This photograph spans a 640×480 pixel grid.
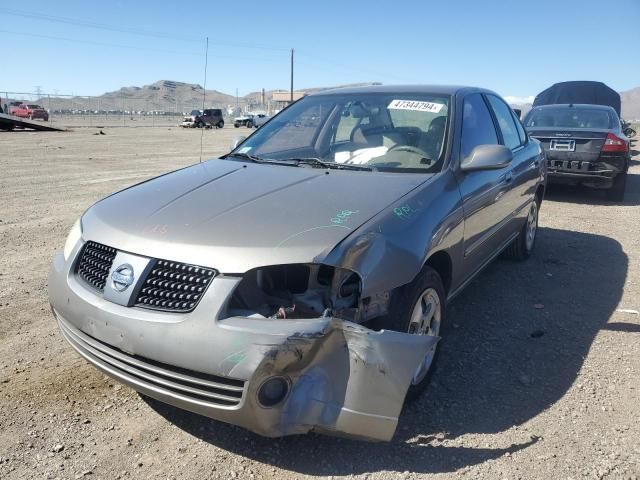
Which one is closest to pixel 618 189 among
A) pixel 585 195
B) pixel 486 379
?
pixel 585 195

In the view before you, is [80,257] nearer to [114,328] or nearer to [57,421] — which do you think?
[114,328]

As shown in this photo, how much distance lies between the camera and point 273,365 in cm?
201

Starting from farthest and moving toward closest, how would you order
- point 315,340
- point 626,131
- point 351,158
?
point 626,131
point 351,158
point 315,340

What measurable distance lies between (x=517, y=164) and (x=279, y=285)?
3.01 meters

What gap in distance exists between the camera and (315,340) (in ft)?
6.69

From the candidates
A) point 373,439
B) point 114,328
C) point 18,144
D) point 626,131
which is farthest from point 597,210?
point 18,144

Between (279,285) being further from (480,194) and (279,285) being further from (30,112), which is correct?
(30,112)

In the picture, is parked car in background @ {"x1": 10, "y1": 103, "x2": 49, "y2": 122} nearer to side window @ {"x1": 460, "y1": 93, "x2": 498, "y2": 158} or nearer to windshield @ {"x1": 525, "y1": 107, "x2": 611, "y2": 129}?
windshield @ {"x1": 525, "y1": 107, "x2": 611, "y2": 129}

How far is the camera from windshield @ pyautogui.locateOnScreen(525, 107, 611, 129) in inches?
363

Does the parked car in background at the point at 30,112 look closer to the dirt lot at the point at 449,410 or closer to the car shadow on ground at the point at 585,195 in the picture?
the car shadow on ground at the point at 585,195

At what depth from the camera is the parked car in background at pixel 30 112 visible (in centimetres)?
4078

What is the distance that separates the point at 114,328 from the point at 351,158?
188cm

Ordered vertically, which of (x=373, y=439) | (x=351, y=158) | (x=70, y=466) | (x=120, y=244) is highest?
(x=351, y=158)

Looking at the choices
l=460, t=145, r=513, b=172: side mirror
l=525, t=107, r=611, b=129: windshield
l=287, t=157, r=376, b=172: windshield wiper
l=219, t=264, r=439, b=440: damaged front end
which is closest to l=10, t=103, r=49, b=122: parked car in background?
l=525, t=107, r=611, b=129: windshield
